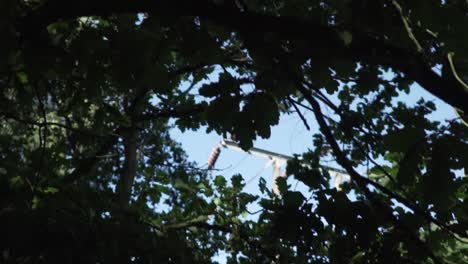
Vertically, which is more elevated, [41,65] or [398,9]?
[41,65]

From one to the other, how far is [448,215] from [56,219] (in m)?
2.25

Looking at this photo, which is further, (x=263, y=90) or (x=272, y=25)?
(x=263, y=90)

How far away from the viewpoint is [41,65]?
2.11 m

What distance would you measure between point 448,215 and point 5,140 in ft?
15.3

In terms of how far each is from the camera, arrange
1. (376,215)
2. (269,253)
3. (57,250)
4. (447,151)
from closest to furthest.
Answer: (447,151), (376,215), (57,250), (269,253)

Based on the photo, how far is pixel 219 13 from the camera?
1931 mm

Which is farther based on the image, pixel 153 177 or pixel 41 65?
pixel 153 177

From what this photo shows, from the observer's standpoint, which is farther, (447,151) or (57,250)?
(57,250)

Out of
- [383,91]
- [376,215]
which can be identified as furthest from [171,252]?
[383,91]

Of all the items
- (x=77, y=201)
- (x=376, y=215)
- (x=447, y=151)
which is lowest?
(x=447, y=151)

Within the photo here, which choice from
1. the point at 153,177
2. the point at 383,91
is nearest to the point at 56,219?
the point at 153,177

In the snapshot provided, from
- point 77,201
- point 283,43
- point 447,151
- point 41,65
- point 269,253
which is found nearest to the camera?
point 447,151

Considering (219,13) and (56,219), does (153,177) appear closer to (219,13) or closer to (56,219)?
(56,219)

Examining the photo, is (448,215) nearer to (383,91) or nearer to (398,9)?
(398,9)
